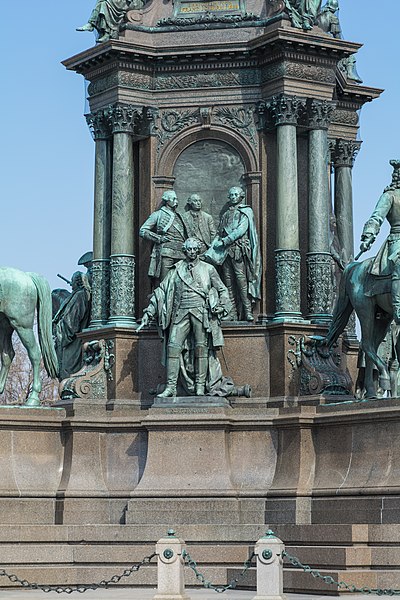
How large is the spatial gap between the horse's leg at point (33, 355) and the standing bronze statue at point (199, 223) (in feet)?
12.1

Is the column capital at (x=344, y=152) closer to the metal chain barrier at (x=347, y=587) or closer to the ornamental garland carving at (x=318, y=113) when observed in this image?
the ornamental garland carving at (x=318, y=113)

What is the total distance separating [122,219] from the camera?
108 ft

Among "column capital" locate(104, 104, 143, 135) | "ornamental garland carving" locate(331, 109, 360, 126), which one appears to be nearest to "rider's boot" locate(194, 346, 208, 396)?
"column capital" locate(104, 104, 143, 135)

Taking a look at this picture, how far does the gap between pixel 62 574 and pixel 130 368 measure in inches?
229

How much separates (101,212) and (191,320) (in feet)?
12.3

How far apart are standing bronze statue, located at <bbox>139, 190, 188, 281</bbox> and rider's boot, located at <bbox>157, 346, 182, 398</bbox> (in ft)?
6.30

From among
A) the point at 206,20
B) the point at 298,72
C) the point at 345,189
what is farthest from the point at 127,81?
the point at 345,189

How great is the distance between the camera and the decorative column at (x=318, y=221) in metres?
32.2

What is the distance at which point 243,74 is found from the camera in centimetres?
3297

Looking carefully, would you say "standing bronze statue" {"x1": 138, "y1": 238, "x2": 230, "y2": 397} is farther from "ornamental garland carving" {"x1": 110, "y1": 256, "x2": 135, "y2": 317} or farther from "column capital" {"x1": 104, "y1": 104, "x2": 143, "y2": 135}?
"column capital" {"x1": 104, "y1": 104, "x2": 143, "y2": 135}

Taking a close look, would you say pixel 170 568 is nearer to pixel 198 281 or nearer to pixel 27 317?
pixel 198 281

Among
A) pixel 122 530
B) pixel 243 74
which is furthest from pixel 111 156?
pixel 122 530

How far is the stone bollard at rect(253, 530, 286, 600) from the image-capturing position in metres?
23.2

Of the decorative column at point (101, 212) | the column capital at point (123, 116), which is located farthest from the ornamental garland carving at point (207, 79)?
the decorative column at point (101, 212)
